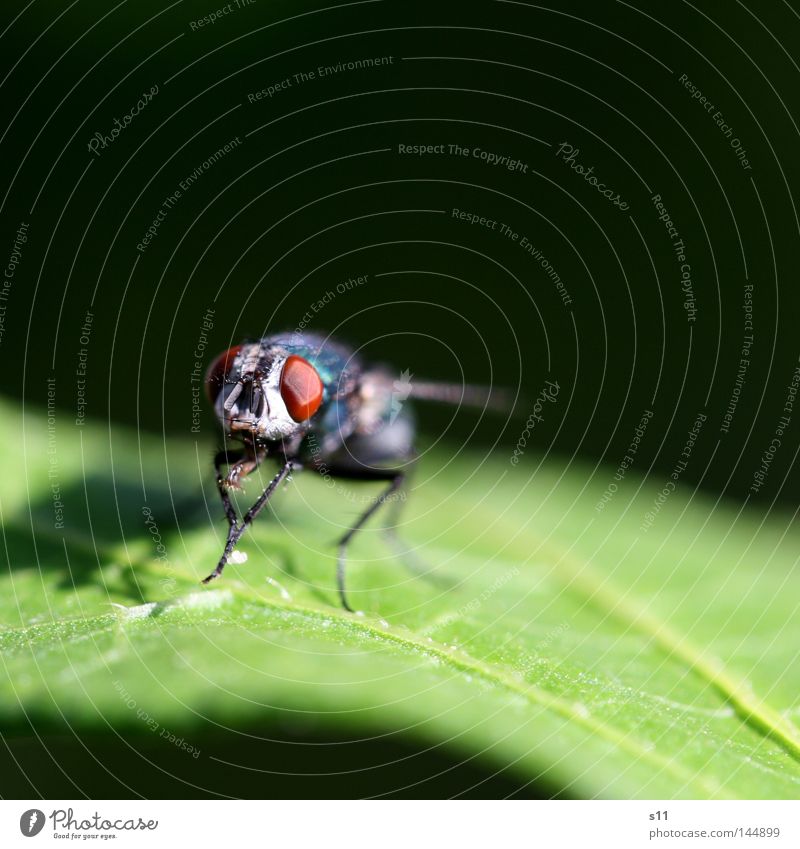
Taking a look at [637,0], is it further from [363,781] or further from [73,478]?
[363,781]

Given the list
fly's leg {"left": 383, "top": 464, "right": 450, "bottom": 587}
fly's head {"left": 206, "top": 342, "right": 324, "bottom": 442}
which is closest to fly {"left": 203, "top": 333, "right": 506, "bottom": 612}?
fly's head {"left": 206, "top": 342, "right": 324, "bottom": 442}

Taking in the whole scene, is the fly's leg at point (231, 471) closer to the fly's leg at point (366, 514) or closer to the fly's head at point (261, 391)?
the fly's head at point (261, 391)

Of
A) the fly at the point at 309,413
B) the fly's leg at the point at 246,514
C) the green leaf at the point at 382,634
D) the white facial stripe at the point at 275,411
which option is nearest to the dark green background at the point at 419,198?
the fly at the point at 309,413

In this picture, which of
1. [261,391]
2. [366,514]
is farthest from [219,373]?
[366,514]

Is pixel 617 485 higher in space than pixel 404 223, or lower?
lower

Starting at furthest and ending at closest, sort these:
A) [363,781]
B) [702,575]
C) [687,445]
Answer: [687,445]
[702,575]
[363,781]

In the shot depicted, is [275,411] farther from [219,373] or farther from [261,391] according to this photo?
[219,373]

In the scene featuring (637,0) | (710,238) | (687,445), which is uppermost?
(637,0)
